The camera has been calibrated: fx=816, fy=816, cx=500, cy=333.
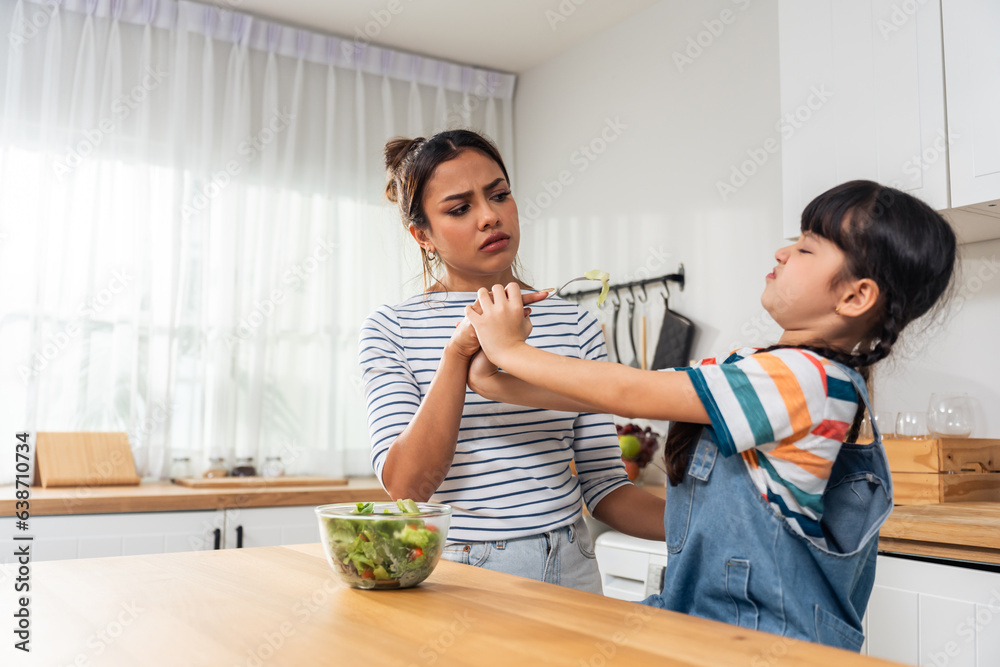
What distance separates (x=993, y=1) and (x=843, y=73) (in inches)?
14.0

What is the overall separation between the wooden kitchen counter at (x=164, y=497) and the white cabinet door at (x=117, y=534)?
0.07 feet

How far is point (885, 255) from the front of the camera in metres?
0.88

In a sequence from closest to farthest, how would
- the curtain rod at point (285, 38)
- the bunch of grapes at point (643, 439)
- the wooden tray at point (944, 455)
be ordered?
1. the wooden tray at point (944, 455)
2. the bunch of grapes at point (643, 439)
3. the curtain rod at point (285, 38)

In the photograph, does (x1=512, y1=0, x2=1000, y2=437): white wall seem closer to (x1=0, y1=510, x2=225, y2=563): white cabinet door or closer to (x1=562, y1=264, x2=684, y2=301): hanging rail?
(x1=562, y1=264, x2=684, y2=301): hanging rail

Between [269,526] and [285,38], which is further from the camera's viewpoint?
[285,38]

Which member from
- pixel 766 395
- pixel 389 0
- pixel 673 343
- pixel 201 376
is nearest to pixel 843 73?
pixel 673 343

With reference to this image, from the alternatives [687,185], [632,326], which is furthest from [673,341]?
[687,185]

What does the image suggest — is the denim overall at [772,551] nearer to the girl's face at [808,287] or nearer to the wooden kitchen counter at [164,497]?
the girl's face at [808,287]

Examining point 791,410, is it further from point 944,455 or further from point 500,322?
point 944,455

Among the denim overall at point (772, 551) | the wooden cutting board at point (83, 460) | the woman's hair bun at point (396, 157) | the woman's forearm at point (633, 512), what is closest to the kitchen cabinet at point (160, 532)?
the wooden cutting board at point (83, 460)

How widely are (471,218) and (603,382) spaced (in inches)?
14.3

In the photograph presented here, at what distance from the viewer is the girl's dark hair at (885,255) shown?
0.88 metres

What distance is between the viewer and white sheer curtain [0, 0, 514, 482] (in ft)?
9.02

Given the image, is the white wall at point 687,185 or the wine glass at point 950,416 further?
the white wall at point 687,185
